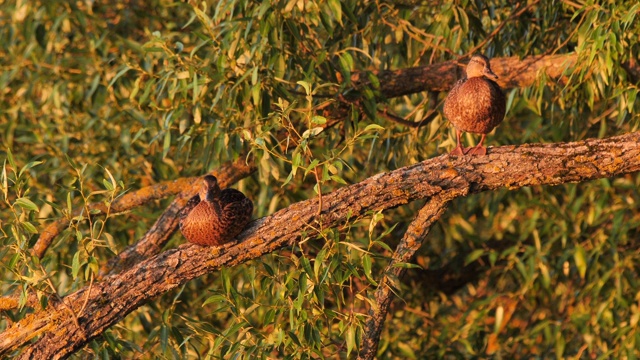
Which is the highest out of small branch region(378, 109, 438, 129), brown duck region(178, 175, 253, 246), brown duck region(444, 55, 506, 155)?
brown duck region(444, 55, 506, 155)

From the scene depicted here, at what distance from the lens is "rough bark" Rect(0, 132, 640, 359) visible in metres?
3.91

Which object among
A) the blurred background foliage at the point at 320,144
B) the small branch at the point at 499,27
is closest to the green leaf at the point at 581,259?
the blurred background foliage at the point at 320,144

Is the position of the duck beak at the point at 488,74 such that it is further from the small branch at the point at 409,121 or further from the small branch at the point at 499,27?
the small branch at the point at 409,121

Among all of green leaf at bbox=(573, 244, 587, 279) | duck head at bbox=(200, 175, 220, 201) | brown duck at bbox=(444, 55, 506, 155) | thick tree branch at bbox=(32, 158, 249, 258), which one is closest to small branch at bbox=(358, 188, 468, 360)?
brown duck at bbox=(444, 55, 506, 155)

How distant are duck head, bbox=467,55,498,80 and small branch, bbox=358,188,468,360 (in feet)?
2.88

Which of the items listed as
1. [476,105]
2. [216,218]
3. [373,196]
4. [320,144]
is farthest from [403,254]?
[320,144]

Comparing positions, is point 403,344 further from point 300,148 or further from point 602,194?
point 300,148

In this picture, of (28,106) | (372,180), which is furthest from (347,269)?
(28,106)

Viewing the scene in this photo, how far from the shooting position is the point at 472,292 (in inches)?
278

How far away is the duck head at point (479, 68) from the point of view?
4.69 metres

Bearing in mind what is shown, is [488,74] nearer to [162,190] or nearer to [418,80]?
[418,80]

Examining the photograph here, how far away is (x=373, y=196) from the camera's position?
391cm

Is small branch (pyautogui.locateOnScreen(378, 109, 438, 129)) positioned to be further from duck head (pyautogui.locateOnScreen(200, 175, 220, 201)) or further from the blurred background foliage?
duck head (pyautogui.locateOnScreen(200, 175, 220, 201))

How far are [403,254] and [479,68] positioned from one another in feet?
3.65
